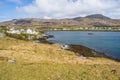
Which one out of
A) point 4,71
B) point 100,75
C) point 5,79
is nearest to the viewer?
point 5,79

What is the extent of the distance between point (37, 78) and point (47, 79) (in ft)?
4.18

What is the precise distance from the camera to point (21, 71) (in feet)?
101

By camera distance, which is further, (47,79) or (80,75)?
(80,75)

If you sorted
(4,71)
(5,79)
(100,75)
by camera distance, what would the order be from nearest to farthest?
(5,79)
(100,75)
(4,71)

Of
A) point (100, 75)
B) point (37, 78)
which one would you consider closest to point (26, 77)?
point (37, 78)

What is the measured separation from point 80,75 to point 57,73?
3152mm

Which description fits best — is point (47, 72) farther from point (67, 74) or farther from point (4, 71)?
point (4, 71)

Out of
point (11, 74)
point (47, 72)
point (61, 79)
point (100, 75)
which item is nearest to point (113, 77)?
point (100, 75)

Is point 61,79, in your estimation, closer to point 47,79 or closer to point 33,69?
point 47,79

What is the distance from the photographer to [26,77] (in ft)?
90.8

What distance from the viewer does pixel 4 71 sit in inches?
1208

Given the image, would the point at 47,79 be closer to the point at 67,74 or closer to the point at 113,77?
the point at 67,74

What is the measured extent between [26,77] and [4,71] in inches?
182

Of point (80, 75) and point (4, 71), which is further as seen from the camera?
Result: point (4, 71)
